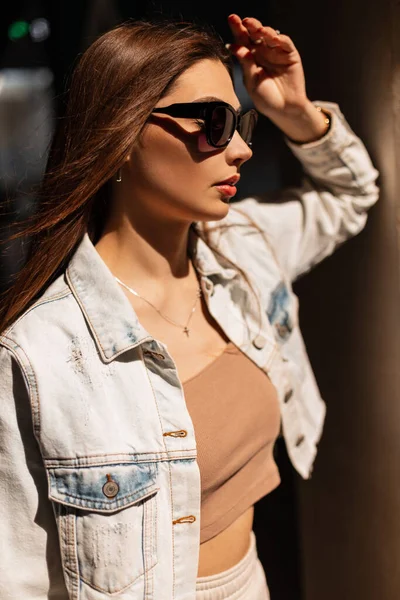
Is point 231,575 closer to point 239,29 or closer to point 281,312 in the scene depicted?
point 281,312

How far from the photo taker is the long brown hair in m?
1.28

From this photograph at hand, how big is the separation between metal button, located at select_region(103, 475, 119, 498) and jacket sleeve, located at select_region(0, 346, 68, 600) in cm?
10

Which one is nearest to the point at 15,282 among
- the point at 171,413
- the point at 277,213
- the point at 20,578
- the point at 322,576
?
the point at 171,413

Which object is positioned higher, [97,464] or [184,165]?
[184,165]

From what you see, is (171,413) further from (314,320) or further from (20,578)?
(314,320)

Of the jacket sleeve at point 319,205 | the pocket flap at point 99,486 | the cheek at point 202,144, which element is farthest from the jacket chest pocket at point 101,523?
the jacket sleeve at point 319,205

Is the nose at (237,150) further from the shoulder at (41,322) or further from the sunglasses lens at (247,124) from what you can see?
the shoulder at (41,322)

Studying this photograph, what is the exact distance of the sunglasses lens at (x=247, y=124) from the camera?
1.41 m

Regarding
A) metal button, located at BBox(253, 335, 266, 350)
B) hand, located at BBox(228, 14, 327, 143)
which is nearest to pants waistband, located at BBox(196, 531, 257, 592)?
metal button, located at BBox(253, 335, 266, 350)

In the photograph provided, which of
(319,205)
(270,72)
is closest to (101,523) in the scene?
(319,205)

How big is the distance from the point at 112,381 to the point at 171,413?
12 centimetres

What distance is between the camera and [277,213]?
1703mm

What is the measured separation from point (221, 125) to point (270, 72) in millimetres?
374

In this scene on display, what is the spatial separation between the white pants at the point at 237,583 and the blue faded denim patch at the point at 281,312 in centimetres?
45
